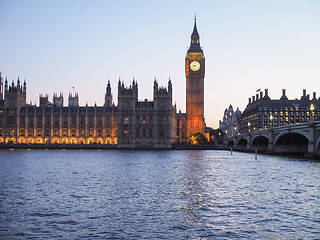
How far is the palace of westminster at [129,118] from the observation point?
15788 cm

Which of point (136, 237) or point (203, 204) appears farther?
point (203, 204)

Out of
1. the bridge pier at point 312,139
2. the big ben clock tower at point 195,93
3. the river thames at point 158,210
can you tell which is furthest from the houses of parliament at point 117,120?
the river thames at point 158,210

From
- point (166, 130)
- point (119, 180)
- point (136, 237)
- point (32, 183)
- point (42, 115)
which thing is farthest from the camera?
point (42, 115)

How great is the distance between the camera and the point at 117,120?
168750 millimetres

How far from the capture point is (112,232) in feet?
61.3

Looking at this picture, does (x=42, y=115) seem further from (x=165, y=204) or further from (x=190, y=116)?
(x=165, y=204)

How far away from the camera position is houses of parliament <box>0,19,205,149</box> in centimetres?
15775

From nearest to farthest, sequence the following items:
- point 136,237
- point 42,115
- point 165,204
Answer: point 136,237
point 165,204
point 42,115

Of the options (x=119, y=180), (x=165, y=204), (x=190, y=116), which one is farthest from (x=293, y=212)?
(x=190, y=116)

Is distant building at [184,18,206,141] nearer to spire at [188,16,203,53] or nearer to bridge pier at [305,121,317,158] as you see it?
spire at [188,16,203,53]

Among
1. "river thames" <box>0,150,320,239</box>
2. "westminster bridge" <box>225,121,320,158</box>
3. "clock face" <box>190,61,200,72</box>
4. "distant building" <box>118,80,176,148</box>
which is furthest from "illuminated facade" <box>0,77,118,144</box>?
"river thames" <box>0,150,320,239</box>

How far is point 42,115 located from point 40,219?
160 m

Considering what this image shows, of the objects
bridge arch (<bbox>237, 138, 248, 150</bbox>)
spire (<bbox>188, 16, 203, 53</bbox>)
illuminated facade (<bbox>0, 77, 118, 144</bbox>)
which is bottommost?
bridge arch (<bbox>237, 138, 248, 150</bbox>)

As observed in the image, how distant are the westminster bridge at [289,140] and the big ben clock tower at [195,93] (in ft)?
117
